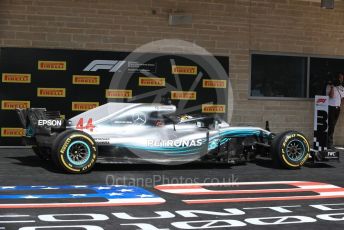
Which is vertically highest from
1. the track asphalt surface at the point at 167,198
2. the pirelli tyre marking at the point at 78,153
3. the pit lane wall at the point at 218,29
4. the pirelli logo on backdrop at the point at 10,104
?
the pit lane wall at the point at 218,29

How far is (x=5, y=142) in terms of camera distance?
13.7m

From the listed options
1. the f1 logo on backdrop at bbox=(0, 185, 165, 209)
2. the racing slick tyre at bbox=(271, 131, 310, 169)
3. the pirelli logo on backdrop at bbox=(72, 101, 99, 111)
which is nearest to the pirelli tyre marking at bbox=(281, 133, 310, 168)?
the racing slick tyre at bbox=(271, 131, 310, 169)

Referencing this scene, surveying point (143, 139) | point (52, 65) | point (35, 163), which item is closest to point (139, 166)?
point (143, 139)

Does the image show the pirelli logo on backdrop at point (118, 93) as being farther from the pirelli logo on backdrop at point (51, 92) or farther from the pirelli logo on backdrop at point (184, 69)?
the pirelli logo on backdrop at point (184, 69)

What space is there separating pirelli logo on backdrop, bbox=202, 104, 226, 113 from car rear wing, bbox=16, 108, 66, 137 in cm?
526

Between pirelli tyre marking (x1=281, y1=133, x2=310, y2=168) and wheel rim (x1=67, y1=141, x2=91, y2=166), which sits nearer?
wheel rim (x1=67, y1=141, x2=91, y2=166)

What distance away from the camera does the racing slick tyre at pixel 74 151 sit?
32.3 feet

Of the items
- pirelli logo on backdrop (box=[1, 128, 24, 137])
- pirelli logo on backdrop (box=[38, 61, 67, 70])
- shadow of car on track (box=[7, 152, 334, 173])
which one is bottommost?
shadow of car on track (box=[7, 152, 334, 173])

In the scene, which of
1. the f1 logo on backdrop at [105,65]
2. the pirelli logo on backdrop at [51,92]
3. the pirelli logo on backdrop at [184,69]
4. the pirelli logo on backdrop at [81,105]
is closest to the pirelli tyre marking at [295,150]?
the pirelli logo on backdrop at [184,69]

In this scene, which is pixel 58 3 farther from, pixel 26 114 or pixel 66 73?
pixel 26 114

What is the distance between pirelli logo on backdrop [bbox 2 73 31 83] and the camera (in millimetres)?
13664

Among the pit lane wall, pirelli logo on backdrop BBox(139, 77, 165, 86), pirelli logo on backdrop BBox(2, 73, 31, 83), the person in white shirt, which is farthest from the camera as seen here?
the person in white shirt

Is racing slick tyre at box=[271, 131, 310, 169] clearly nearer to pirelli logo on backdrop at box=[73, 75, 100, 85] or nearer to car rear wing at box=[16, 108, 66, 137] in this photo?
car rear wing at box=[16, 108, 66, 137]

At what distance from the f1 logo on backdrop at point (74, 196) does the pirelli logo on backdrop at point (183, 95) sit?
6.28 metres
